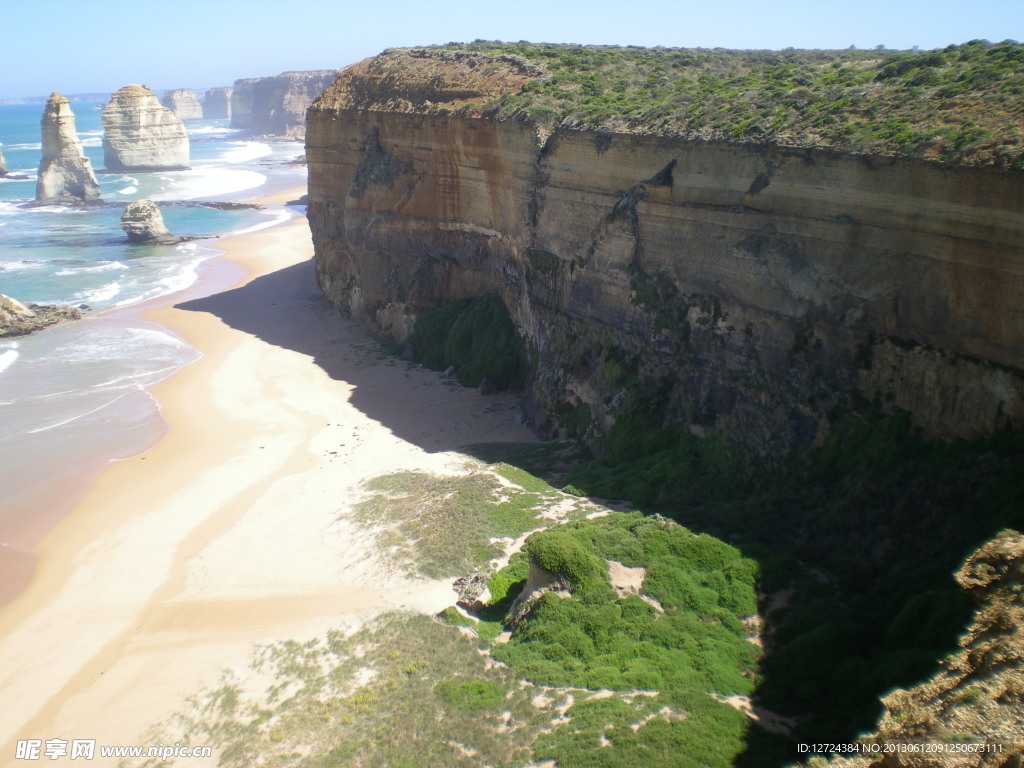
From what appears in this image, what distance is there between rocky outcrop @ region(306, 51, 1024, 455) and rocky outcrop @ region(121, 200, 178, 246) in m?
28.1

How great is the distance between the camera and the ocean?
77.4ft

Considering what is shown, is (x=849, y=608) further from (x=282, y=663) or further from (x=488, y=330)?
(x=488, y=330)

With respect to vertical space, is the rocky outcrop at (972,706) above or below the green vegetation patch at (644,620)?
above

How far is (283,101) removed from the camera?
141250 mm

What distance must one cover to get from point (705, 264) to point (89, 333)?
2787 cm

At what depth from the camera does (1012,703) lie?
817 cm

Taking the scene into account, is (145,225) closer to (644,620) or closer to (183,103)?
(644,620)

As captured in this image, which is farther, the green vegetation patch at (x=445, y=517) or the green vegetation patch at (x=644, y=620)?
the green vegetation patch at (x=445, y=517)

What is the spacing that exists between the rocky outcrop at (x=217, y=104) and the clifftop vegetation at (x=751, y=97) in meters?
166

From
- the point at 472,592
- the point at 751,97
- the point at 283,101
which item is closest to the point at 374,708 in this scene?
the point at 472,592

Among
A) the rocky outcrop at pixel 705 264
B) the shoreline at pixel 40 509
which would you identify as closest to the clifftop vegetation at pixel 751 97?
the rocky outcrop at pixel 705 264

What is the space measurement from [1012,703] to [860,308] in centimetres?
1021

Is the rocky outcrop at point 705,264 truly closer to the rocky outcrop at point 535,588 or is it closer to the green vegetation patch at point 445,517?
the green vegetation patch at point 445,517

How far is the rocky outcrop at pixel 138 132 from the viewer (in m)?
89.6
